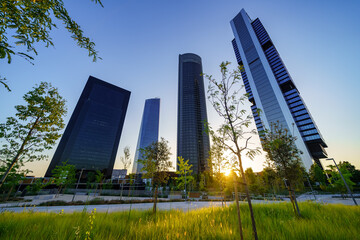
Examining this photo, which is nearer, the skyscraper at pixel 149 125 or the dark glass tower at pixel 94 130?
the dark glass tower at pixel 94 130

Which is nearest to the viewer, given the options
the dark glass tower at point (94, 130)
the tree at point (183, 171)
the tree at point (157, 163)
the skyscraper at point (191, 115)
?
the tree at point (157, 163)

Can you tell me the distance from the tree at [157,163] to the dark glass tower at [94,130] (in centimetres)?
8147

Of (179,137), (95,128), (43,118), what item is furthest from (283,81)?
(95,128)

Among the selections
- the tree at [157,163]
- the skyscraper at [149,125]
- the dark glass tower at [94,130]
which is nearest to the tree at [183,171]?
the tree at [157,163]

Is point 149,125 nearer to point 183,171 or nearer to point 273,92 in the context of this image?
point 273,92

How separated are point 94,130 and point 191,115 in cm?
7042

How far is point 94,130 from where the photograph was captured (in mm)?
79750

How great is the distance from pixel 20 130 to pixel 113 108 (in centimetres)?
8953

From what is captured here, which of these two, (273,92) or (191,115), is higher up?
(191,115)

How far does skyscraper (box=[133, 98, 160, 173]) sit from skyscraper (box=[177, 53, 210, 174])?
46.4 meters

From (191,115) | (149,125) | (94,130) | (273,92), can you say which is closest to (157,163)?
(273,92)

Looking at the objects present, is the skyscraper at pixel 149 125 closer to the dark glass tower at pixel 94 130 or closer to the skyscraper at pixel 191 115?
the skyscraper at pixel 191 115

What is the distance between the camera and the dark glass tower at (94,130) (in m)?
71.5

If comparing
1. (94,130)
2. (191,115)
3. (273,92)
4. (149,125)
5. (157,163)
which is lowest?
(157,163)
